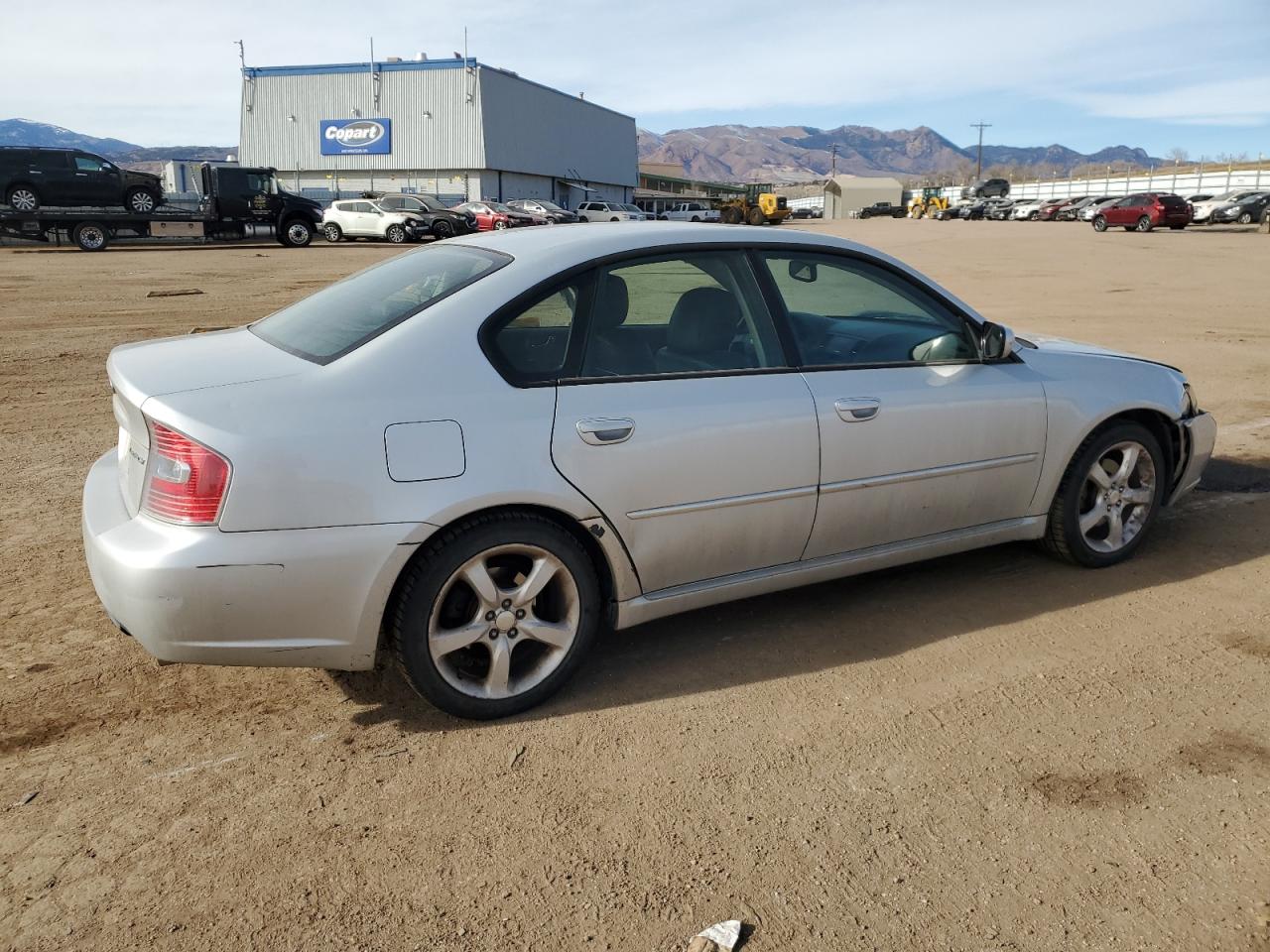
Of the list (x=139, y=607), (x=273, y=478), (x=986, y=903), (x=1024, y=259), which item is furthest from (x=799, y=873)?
(x=1024, y=259)

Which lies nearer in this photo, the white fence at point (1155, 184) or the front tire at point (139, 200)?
the front tire at point (139, 200)

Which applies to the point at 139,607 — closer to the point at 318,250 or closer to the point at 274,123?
the point at 318,250

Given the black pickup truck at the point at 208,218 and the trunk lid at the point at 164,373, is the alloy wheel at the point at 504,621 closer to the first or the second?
the trunk lid at the point at 164,373

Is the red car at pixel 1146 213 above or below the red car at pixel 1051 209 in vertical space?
below

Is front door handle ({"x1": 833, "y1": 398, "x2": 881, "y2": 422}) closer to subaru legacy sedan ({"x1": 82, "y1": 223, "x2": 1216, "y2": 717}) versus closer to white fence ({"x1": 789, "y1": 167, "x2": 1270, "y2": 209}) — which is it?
subaru legacy sedan ({"x1": 82, "y1": 223, "x2": 1216, "y2": 717})

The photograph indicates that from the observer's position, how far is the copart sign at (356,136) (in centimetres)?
5671

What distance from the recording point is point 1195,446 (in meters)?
4.62

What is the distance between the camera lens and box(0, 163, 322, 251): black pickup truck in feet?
89.7

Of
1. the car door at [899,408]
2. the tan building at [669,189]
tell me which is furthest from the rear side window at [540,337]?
the tan building at [669,189]

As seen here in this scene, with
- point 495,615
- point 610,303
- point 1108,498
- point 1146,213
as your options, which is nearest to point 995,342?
point 1108,498

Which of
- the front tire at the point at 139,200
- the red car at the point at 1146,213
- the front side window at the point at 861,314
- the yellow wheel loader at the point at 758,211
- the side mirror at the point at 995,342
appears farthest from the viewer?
the yellow wheel loader at the point at 758,211

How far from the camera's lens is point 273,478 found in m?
2.81

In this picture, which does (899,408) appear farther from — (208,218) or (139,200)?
(208,218)

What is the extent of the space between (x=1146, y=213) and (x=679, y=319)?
143 feet
